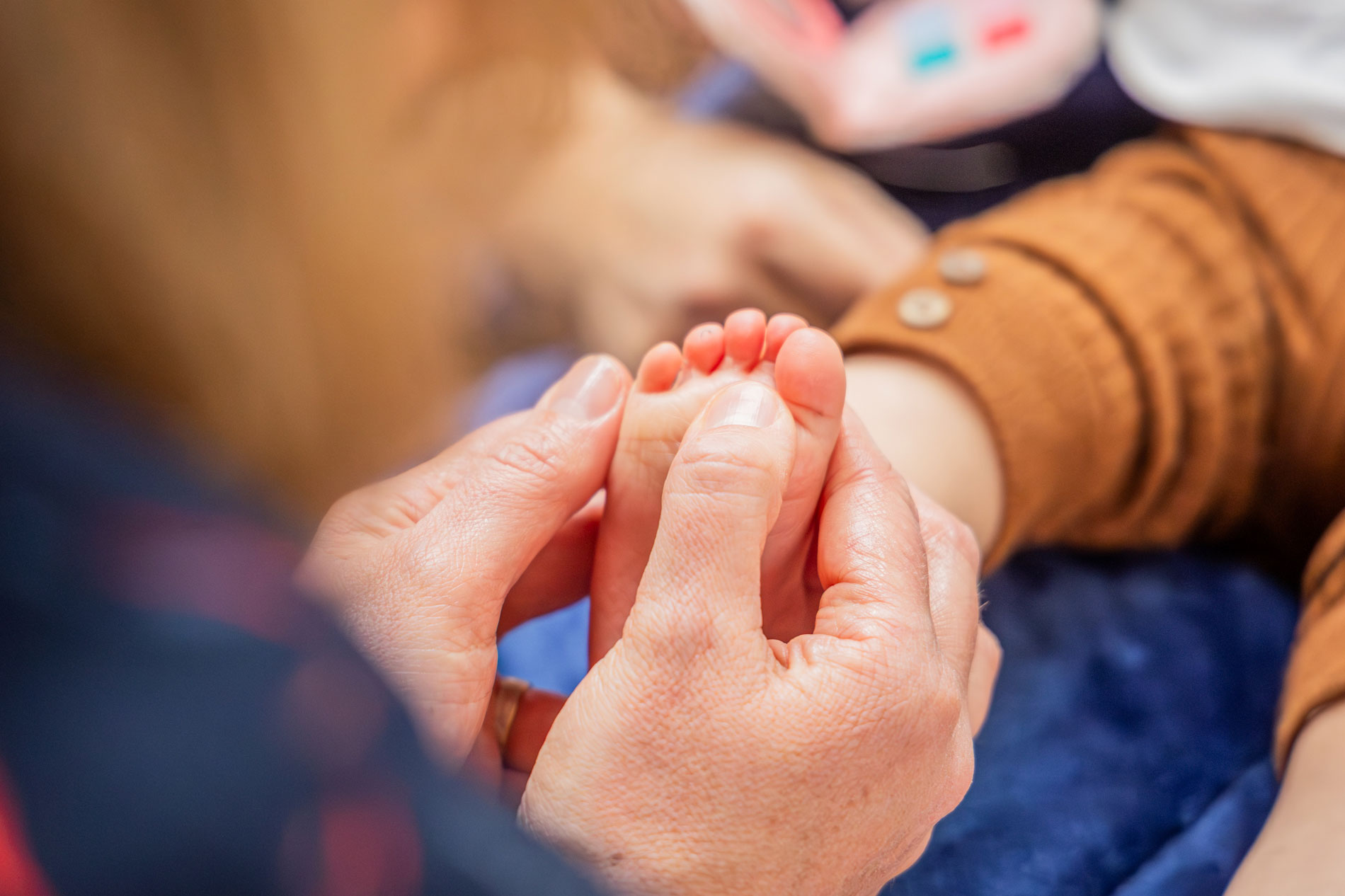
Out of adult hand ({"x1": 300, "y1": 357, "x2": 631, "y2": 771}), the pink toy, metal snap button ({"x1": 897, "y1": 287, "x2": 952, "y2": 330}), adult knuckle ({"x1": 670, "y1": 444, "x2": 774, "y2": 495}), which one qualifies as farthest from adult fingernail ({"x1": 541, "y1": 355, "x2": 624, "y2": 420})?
the pink toy

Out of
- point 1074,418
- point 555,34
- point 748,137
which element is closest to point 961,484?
point 1074,418

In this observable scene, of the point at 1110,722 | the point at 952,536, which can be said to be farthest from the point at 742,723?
the point at 1110,722

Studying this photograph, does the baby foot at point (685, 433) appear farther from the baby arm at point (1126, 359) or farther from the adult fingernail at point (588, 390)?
the baby arm at point (1126, 359)

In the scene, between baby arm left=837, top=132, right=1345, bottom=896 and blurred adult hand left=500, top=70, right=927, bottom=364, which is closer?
baby arm left=837, top=132, right=1345, bottom=896

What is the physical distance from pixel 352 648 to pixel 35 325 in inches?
3.8

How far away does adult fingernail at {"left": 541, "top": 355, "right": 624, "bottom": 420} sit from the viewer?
458 mm

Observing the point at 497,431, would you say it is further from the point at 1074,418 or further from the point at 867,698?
the point at 1074,418

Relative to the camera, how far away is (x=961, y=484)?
1.86 feet

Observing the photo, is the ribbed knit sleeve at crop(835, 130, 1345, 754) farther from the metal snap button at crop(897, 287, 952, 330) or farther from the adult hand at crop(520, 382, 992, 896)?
the adult hand at crop(520, 382, 992, 896)

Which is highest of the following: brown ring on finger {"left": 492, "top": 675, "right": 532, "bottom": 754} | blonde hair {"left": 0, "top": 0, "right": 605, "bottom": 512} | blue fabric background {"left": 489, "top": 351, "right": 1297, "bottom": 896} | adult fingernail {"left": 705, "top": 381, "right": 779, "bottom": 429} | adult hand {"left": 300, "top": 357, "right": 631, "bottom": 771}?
blonde hair {"left": 0, "top": 0, "right": 605, "bottom": 512}

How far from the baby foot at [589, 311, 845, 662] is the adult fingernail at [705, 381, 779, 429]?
23mm

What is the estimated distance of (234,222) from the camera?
207 millimetres

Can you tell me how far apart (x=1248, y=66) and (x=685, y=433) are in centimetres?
56

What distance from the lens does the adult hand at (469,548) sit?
36 centimetres
